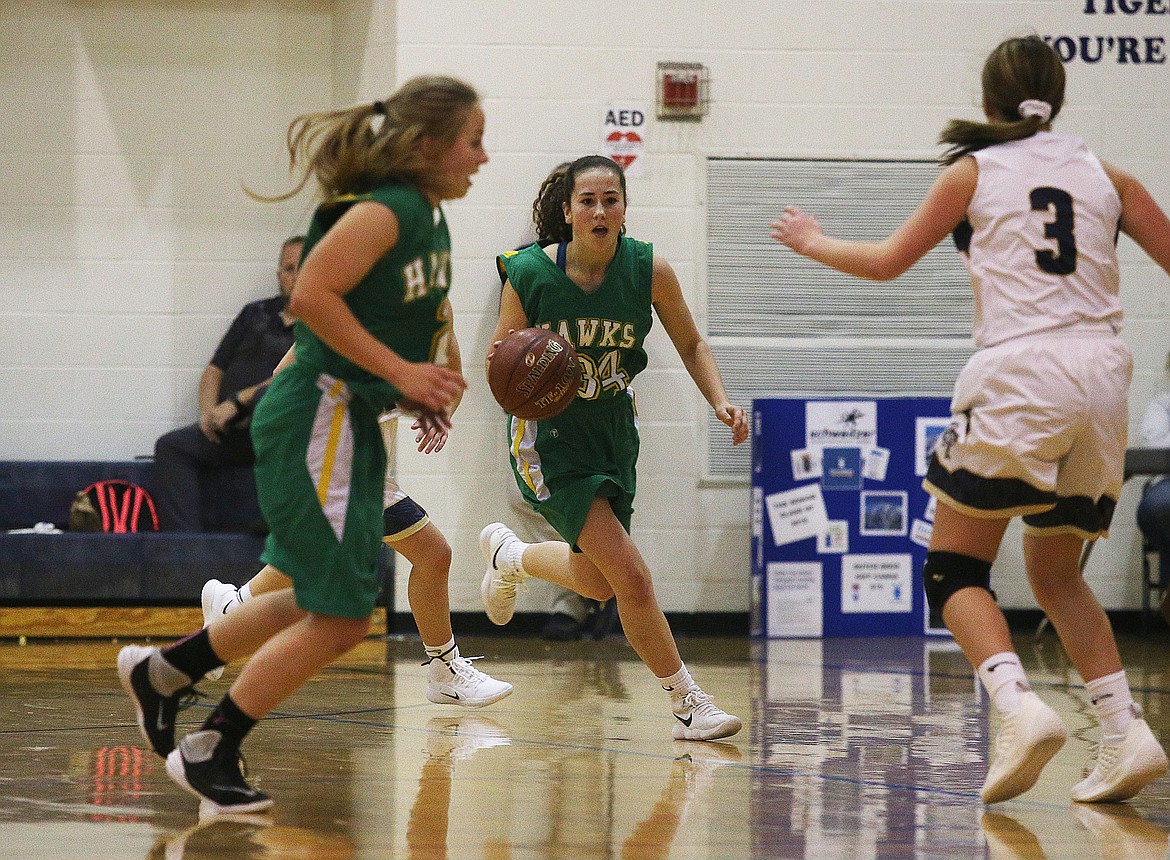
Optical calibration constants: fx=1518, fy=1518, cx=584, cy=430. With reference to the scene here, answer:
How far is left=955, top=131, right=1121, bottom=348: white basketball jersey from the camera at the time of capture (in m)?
2.91

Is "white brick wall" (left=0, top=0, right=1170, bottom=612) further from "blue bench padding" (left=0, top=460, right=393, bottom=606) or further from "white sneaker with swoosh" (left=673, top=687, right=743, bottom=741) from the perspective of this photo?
"white sneaker with swoosh" (left=673, top=687, right=743, bottom=741)

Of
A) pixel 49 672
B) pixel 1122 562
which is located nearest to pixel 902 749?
pixel 49 672

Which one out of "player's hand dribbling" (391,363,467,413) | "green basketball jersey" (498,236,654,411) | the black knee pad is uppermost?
"green basketball jersey" (498,236,654,411)

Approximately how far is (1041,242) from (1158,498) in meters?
4.31

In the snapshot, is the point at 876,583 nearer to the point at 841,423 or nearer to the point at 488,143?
the point at 841,423

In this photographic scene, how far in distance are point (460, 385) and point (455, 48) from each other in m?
4.57

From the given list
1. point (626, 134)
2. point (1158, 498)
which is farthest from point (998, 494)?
point (626, 134)

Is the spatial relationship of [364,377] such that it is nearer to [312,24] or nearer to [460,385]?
[460,385]

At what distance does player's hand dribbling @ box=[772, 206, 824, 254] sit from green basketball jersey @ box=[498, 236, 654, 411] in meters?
0.89

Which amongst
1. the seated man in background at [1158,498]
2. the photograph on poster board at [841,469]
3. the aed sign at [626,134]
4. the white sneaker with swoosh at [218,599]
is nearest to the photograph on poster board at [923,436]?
the photograph on poster board at [841,469]

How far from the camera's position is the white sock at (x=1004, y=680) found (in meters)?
2.81

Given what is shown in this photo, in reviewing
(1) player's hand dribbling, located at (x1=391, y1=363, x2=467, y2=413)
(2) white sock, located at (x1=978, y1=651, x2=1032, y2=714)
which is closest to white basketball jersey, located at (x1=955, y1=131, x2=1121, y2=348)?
(2) white sock, located at (x1=978, y1=651, x2=1032, y2=714)

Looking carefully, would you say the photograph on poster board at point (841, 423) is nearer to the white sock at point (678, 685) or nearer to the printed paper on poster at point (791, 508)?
the printed paper on poster at point (791, 508)

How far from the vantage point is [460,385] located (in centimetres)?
270
